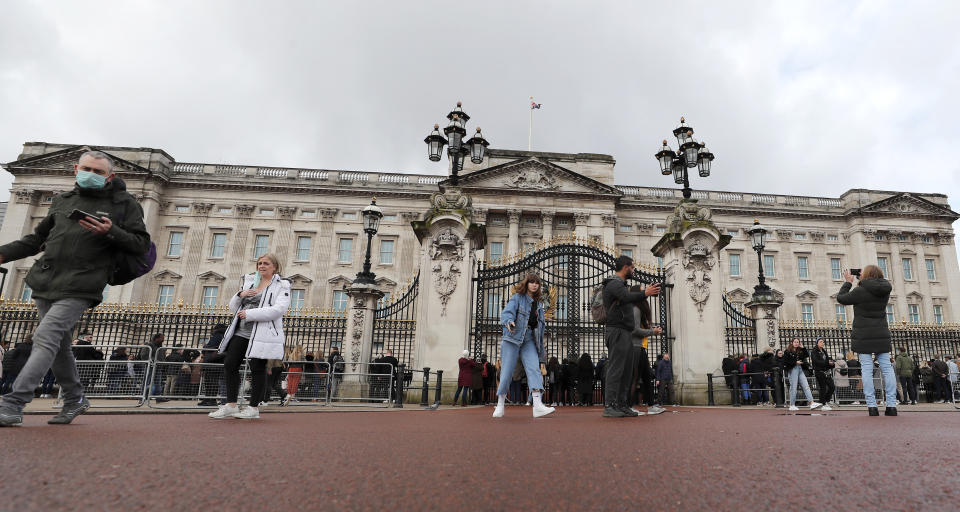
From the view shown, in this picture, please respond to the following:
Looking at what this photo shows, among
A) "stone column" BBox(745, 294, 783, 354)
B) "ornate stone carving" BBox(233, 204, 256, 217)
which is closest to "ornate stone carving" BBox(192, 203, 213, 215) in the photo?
"ornate stone carving" BBox(233, 204, 256, 217)

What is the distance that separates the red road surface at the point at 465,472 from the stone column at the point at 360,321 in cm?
929

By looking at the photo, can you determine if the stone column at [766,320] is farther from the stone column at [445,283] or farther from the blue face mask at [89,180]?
the blue face mask at [89,180]

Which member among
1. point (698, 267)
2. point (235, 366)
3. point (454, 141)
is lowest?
point (235, 366)

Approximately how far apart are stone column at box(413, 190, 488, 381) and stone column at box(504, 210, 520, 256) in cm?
2441

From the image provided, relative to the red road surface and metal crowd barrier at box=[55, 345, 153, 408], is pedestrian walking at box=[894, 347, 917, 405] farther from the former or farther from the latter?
metal crowd barrier at box=[55, 345, 153, 408]

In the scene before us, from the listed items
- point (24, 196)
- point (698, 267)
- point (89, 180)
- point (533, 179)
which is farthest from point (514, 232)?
point (24, 196)

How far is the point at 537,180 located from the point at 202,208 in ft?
83.3

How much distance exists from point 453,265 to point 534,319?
212 inches

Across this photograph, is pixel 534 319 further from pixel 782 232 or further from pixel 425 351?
pixel 782 232

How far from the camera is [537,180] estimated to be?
3894 cm

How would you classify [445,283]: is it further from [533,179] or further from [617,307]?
[533,179]

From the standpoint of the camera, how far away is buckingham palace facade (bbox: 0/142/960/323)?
38750 mm

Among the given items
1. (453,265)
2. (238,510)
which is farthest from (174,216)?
(238,510)

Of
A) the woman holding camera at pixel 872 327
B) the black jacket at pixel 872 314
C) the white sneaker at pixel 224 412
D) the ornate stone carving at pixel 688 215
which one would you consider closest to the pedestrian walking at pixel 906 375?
the ornate stone carving at pixel 688 215
